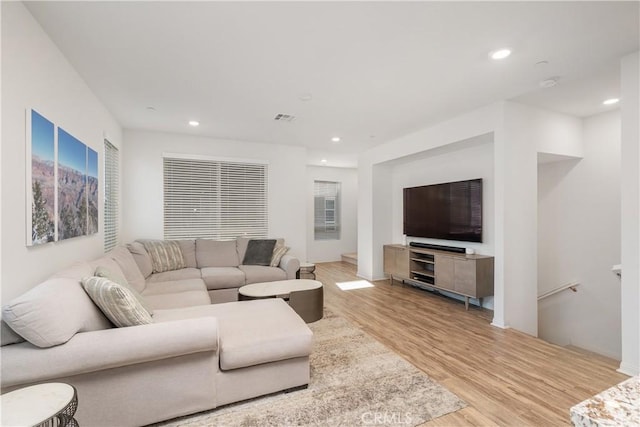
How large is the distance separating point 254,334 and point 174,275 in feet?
7.85

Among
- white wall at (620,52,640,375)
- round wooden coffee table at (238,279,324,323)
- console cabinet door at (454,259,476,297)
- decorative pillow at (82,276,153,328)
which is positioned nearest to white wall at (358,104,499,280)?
console cabinet door at (454,259,476,297)

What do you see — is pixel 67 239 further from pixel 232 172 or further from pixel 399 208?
pixel 399 208

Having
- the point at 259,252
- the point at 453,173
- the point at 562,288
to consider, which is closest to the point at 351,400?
the point at 259,252

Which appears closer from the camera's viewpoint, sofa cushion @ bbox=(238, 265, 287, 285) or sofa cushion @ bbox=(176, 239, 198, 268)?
sofa cushion @ bbox=(238, 265, 287, 285)

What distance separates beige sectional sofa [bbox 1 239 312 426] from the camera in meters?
1.46

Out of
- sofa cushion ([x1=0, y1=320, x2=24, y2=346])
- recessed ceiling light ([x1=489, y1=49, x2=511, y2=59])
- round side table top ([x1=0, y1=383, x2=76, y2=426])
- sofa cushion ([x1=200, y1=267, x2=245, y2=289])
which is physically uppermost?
recessed ceiling light ([x1=489, y1=49, x2=511, y2=59])

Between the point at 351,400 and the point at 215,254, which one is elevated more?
the point at 215,254

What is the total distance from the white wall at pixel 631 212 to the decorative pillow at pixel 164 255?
16.4 ft

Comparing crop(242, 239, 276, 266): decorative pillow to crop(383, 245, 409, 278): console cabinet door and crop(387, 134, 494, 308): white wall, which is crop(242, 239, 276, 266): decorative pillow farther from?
crop(387, 134, 494, 308): white wall

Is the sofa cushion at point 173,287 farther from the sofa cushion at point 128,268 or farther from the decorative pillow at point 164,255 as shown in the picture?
the decorative pillow at point 164,255

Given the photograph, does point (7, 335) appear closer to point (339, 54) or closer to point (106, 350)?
point (106, 350)

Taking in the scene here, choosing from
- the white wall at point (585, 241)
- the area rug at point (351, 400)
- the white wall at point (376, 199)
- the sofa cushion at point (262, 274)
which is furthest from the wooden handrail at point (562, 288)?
the sofa cushion at point (262, 274)

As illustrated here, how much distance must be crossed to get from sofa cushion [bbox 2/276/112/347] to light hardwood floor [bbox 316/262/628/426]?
214 cm

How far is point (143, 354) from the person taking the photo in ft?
5.36
